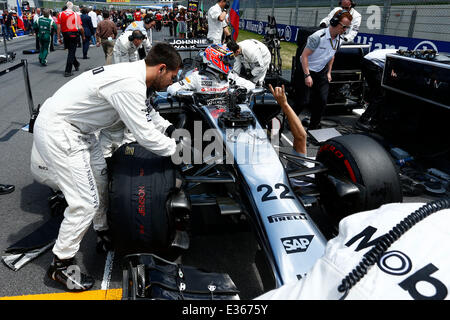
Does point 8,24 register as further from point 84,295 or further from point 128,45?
point 84,295

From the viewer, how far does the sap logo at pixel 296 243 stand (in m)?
2.21

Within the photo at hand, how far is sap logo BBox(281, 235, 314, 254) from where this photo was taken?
2.21m

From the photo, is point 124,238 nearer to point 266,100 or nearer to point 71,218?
point 71,218

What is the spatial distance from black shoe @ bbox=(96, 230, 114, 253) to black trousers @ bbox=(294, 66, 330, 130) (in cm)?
389

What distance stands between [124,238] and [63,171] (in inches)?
24.8

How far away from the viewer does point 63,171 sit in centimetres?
246

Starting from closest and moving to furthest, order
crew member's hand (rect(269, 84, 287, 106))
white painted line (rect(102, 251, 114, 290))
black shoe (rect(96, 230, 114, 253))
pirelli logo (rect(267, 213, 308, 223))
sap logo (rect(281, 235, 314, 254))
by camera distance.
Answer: sap logo (rect(281, 235, 314, 254)) → pirelli logo (rect(267, 213, 308, 223)) → white painted line (rect(102, 251, 114, 290)) → black shoe (rect(96, 230, 114, 253)) → crew member's hand (rect(269, 84, 287, 106))

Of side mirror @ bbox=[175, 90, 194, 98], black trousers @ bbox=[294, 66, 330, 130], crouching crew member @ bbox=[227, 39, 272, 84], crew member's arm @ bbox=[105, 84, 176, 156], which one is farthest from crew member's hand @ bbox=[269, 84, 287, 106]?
crouching crew member @ bbox=[227, 39, 272, 84]

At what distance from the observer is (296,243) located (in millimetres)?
2250

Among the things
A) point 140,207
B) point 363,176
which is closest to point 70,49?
point 140,207

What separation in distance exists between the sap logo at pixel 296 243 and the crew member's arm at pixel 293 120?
4.16ft

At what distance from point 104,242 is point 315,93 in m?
4.01

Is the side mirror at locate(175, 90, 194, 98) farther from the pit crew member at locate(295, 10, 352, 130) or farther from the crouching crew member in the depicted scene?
the crouching crew member

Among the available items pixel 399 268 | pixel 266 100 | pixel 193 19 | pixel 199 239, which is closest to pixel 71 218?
pixel 199 239
